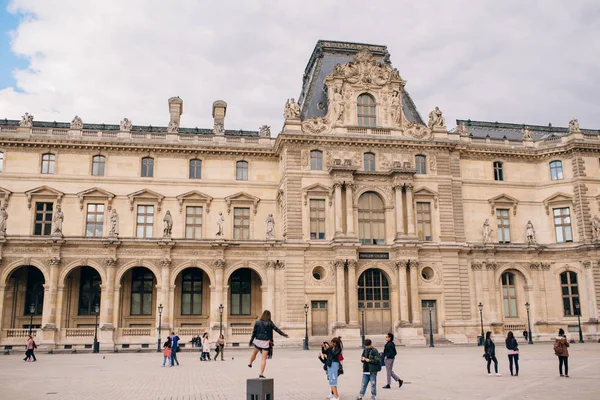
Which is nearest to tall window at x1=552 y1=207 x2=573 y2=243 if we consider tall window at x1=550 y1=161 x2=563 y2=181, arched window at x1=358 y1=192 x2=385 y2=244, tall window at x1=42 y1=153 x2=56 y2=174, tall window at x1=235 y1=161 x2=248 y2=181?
tall window at x1=550 y1=161 x2=563 y2=181

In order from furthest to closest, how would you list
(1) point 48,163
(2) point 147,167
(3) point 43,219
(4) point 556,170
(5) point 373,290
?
(4) point 556,170 < (2) point 147,167 < (1) point 48,163 < (3) point 43,219 < (5) point 373,290

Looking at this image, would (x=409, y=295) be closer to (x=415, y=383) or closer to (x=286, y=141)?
(x=286, y=141)

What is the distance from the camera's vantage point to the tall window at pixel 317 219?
47938 millimetres

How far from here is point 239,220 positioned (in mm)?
50562

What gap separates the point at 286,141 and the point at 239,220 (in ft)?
26.5

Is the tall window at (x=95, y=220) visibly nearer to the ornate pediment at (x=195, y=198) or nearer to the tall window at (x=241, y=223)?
the ornate pediment at (x=195, y=198)

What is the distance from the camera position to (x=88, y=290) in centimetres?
4822

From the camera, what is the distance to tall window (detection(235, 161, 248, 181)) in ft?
169

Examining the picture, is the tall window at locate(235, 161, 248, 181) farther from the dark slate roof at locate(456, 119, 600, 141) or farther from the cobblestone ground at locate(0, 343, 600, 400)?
the cobblestone ground at locate(0, 343, 600, 400)

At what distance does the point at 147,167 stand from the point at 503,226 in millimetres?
31999

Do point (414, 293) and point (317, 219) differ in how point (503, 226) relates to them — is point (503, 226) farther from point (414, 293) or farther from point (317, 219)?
point (317, 219)

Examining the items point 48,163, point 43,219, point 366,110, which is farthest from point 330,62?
point 43,219

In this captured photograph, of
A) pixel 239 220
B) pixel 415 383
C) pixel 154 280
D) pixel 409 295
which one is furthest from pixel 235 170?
pixel 415 383

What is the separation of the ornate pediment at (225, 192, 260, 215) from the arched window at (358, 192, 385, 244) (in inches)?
358
